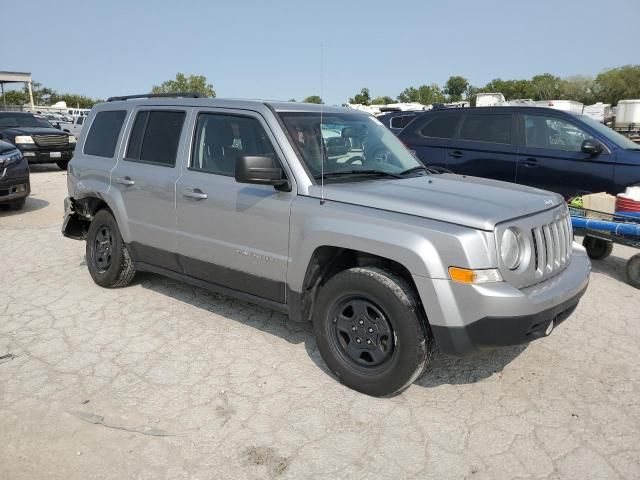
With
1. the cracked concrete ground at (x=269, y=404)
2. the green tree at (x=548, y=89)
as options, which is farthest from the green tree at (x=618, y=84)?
the cracked concrete ground at (x=269, y=404)

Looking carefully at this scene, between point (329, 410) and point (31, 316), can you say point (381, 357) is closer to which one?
point (329, 410)

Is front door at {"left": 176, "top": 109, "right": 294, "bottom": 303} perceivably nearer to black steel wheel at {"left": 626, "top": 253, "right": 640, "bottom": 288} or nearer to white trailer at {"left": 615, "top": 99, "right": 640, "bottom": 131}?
black steel wheel at {"left": 626, "top": 253, "right": 640, "bottom": 288}

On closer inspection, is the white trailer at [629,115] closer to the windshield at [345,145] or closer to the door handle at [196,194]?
the windshield at [345,145]

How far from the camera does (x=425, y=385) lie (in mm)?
3693

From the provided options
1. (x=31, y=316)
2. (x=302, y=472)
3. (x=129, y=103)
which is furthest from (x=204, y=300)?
(x=302, y=472)

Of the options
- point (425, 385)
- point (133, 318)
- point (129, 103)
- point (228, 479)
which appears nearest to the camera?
point (228, 479)

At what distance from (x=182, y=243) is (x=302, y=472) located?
2346 millimetres

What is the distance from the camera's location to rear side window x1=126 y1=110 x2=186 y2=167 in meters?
4.61

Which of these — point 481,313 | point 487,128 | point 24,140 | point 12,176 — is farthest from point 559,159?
point 24,140

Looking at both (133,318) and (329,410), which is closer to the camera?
(329,410)

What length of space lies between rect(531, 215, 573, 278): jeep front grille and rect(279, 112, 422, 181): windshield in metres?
1.19

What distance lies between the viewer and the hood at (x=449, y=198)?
3141 millimetres

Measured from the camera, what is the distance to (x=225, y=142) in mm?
4285

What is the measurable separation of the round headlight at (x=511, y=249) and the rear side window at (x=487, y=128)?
5072mm
